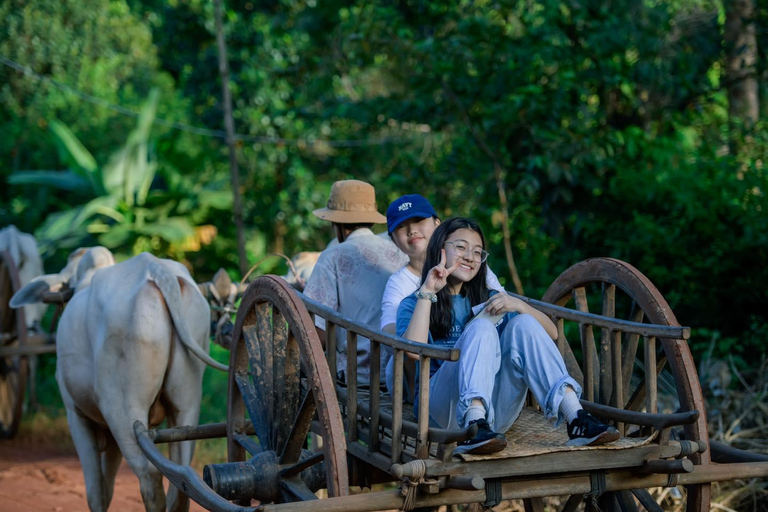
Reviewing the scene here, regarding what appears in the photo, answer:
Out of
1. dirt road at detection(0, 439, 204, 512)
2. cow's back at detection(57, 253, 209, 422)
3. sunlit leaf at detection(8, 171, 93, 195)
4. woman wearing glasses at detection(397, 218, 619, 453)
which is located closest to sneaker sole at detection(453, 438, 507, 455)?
woman wearing glasses at detection(397, 218, 619, 453)

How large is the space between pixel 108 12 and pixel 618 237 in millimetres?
13605

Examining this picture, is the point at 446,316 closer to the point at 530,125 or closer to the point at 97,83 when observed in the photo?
the point at 530,125

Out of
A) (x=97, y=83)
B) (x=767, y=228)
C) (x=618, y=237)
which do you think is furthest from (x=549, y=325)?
(x=97, y=83)

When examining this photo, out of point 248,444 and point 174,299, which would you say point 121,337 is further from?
point 248,444

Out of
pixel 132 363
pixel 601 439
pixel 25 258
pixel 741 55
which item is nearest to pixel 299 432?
pixel 601 439

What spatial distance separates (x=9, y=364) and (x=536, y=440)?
6.35 metres

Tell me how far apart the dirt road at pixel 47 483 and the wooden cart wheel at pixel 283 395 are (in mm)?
2339

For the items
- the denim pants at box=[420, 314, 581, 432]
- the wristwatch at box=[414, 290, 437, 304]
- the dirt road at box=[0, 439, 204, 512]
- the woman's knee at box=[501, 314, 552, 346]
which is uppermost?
the wristwatch at box=[414, 290, 437, 304]

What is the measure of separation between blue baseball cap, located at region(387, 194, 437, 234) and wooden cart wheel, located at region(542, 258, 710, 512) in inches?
29.5

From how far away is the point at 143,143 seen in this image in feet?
46.0

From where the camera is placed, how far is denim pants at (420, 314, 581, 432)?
10.3 feet

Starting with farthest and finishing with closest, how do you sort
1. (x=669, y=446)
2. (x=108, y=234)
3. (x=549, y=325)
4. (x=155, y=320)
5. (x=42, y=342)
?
(x=108, y=234) → (x=42, y=342) → (x=155, y=320) → (x=549, y=325) → (x=669, y=446)

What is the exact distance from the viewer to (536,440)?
3227mm

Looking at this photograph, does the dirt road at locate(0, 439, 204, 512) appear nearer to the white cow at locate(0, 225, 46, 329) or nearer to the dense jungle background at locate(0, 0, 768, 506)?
the white cow at locate(0, 225, 46, 329)
